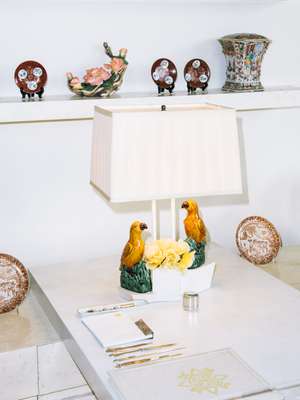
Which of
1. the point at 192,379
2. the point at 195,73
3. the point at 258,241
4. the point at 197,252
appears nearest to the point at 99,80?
the point at 195,73

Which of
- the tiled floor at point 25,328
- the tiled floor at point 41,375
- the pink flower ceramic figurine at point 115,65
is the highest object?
the pink flower ceramic figurine at point 115,65

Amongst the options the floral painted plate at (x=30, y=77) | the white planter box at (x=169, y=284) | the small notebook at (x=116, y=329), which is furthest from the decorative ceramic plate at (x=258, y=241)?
the floral painted plate at (x=30, y=77)

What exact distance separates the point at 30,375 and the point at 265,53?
1378 millimetres

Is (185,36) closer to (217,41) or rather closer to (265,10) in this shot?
(217,41)

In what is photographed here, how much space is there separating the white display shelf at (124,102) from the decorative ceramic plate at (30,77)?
0.04m

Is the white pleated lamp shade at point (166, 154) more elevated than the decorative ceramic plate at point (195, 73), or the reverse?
the decorative ceramic plate at point (195, 73)

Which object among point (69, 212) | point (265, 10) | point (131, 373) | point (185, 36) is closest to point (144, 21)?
point (185, 36)

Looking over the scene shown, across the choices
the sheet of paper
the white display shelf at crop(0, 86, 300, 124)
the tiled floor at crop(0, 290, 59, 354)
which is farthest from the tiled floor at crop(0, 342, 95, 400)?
the white display shelf at crop(0, 86, 300, 124)

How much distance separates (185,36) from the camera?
226 cm

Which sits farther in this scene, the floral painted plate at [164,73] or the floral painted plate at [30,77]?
the floral painted plate at [164,73]

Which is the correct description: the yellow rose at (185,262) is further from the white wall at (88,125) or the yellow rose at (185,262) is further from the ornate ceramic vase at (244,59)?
the ornate ceramic vase at (244,59)

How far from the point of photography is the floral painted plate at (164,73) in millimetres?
2160

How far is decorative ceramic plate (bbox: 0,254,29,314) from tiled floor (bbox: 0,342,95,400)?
0.72 feet

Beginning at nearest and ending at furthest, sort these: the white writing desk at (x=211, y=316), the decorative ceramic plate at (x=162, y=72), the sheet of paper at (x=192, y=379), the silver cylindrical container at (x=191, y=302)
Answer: the sheet of paper at (x=192, y=379), the white writing desk at (x=211, y=316), the silver cylindrical container at (x=191, y=302), the decorative ceramic plate at (x=162, y=72)
